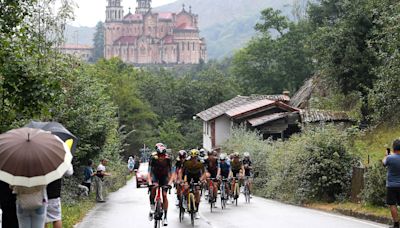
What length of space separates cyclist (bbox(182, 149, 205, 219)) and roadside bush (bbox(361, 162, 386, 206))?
4906mm

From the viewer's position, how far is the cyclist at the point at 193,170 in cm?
1928

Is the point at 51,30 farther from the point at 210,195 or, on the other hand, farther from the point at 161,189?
the point at 161,189

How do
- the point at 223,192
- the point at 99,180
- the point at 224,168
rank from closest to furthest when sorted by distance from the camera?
the point at 223,192
the point at 224,168
the point at 99,180

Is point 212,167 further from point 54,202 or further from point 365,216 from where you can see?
point 54,202

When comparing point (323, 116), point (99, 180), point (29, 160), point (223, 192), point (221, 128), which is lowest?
point (223, 192)

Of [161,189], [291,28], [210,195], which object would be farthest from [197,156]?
[291,28]

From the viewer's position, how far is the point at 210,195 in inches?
939

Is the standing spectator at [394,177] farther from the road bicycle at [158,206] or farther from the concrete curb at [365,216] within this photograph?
the road bicycle at [158,206]

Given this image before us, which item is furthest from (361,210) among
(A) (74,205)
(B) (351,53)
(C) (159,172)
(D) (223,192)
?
(B) (351,53)

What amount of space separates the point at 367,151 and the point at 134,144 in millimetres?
70834

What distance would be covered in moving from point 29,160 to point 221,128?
184 feet

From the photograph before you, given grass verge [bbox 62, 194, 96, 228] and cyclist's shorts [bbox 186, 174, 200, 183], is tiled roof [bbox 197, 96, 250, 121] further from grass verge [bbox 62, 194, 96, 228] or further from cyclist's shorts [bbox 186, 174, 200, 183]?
cyclist's shorts [bbox 186, 174, 200, 183]

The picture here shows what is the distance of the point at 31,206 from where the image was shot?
1015 centimetres

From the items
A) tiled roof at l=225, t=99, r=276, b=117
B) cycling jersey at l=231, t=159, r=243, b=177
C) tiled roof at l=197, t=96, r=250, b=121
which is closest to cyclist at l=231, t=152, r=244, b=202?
cycling jersey at l=231, t=159, r=243, b=177
